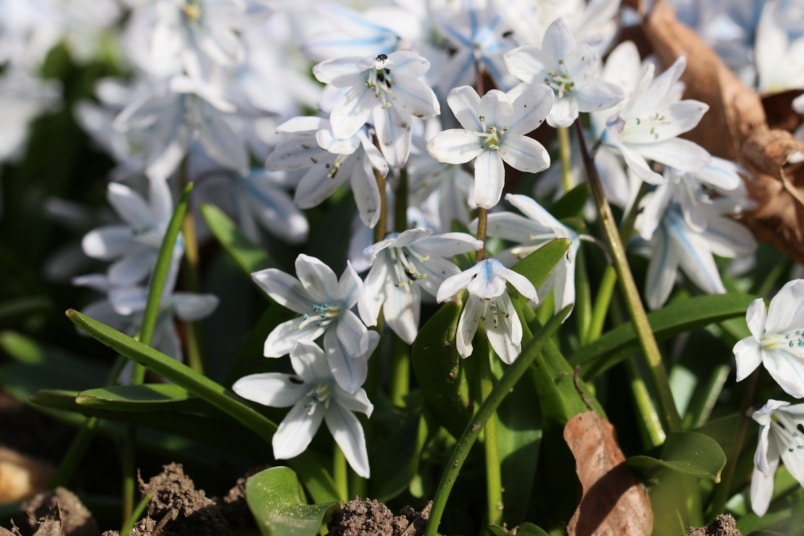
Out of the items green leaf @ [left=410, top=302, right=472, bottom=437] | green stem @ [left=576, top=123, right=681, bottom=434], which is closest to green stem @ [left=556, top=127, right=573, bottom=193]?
green stem @ [left=576, top=123, right=681, bottom=434]

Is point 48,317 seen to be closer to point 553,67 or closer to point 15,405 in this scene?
point 15,405

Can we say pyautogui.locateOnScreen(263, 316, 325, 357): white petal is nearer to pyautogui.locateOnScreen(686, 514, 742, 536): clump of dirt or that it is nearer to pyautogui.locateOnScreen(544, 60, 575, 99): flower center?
pyautogui.locateOnScreen(544, 60, 575, 99): flower center

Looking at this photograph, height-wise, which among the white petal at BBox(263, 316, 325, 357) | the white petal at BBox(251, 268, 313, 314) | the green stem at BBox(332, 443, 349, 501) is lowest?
the green stem at BBox(332, 443, 349, 501)

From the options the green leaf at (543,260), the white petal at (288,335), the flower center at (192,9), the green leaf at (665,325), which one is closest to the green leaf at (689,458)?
the green leaf at (665,325)

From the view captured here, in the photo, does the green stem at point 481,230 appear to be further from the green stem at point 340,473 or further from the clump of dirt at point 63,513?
the clump of dirt at point 63,513

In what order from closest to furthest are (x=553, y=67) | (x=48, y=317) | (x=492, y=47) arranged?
1. (x=553, y=67)
2. (x=492, y=47)
3. (x=48, y=317)

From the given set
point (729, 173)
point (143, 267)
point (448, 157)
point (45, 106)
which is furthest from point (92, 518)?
point (45, 106)

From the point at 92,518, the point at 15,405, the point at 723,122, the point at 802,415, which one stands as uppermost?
the point at 723,122
